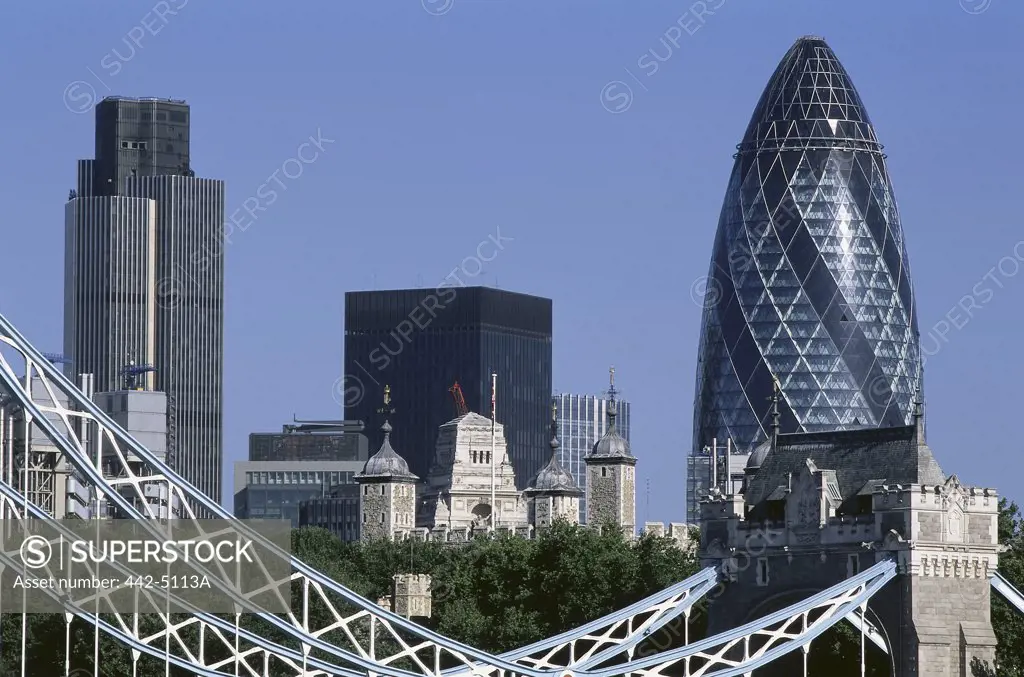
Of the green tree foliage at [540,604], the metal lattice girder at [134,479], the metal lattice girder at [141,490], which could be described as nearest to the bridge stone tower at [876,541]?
the green tree foliage at [540,604]

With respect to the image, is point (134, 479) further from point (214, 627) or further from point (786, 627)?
point (786, 627)

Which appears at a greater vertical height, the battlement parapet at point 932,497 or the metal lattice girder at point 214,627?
the battlement parapet at point 932,497

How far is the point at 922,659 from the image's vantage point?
9538 centimetres

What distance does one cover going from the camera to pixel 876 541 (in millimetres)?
97500

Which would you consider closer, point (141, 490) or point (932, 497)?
point (141, 490)

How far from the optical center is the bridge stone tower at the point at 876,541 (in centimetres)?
9625

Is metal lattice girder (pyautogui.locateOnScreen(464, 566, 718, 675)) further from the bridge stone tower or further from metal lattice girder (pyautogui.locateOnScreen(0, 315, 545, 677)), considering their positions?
metal lattice girder (pyautogui.locateOnScreen(0, 315, 545, 677))

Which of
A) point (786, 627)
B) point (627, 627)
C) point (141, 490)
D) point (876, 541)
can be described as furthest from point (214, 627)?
point (876, 541)

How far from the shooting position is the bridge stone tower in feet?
316

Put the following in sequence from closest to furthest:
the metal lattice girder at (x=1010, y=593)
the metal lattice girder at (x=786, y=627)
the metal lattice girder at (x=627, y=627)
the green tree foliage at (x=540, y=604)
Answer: the metal lattice girder at (x=786, y=627) → the metal lattice girder at (x=627, y=627) → the metal lattice girder at (x=1010, y=593) → the green tree foliage at (x=540, y=604)

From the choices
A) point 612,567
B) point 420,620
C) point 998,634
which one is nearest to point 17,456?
point 420,620

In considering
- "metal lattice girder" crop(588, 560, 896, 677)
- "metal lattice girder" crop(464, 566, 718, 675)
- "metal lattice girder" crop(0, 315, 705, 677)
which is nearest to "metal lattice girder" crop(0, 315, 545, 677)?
"metal lattice girder" crop(0, 315, 705, 677)

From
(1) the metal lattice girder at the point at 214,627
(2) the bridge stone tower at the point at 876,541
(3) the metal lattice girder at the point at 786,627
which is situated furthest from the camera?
(2) the bridge stone tower at the point at 876,541

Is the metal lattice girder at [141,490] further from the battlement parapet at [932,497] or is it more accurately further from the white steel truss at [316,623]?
the battlement parapet at [932,497]
